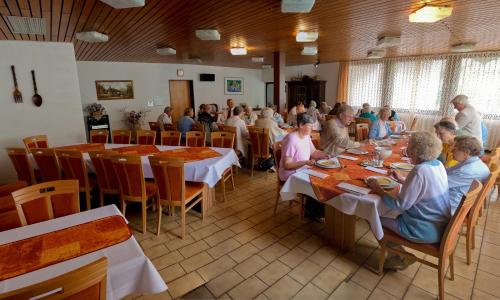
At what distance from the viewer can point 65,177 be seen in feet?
10.3

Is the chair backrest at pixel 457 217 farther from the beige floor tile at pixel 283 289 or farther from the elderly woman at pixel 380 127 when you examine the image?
the elderly woman at pixel 380 127

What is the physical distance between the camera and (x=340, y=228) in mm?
2479

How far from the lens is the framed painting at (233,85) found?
10.3 meters

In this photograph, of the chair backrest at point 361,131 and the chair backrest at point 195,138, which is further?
the chair backrest at point 361,131

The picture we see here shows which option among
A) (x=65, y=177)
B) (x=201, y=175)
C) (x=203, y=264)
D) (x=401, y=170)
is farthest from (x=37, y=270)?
(x=401, y=170)

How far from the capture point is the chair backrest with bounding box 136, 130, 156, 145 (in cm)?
438

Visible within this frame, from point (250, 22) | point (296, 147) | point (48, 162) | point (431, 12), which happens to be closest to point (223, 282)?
point (296, 147)

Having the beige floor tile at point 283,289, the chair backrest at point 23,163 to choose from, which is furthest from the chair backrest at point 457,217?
the chair backrest at point 23,163

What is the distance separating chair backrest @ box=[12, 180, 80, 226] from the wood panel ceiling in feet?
6.27

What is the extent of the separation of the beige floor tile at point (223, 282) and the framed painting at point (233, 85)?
886 cm

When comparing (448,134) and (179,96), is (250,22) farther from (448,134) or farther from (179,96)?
(179,96)

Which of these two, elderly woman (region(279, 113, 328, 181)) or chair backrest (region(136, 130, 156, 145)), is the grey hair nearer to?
elderly woman (region(279, 113, 328, 181))

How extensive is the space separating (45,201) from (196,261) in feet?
4.16

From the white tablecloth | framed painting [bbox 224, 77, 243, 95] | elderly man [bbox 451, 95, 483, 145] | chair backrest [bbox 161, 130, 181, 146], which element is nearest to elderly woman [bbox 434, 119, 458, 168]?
elderly man [bbox 451, 95, 483, 145]
